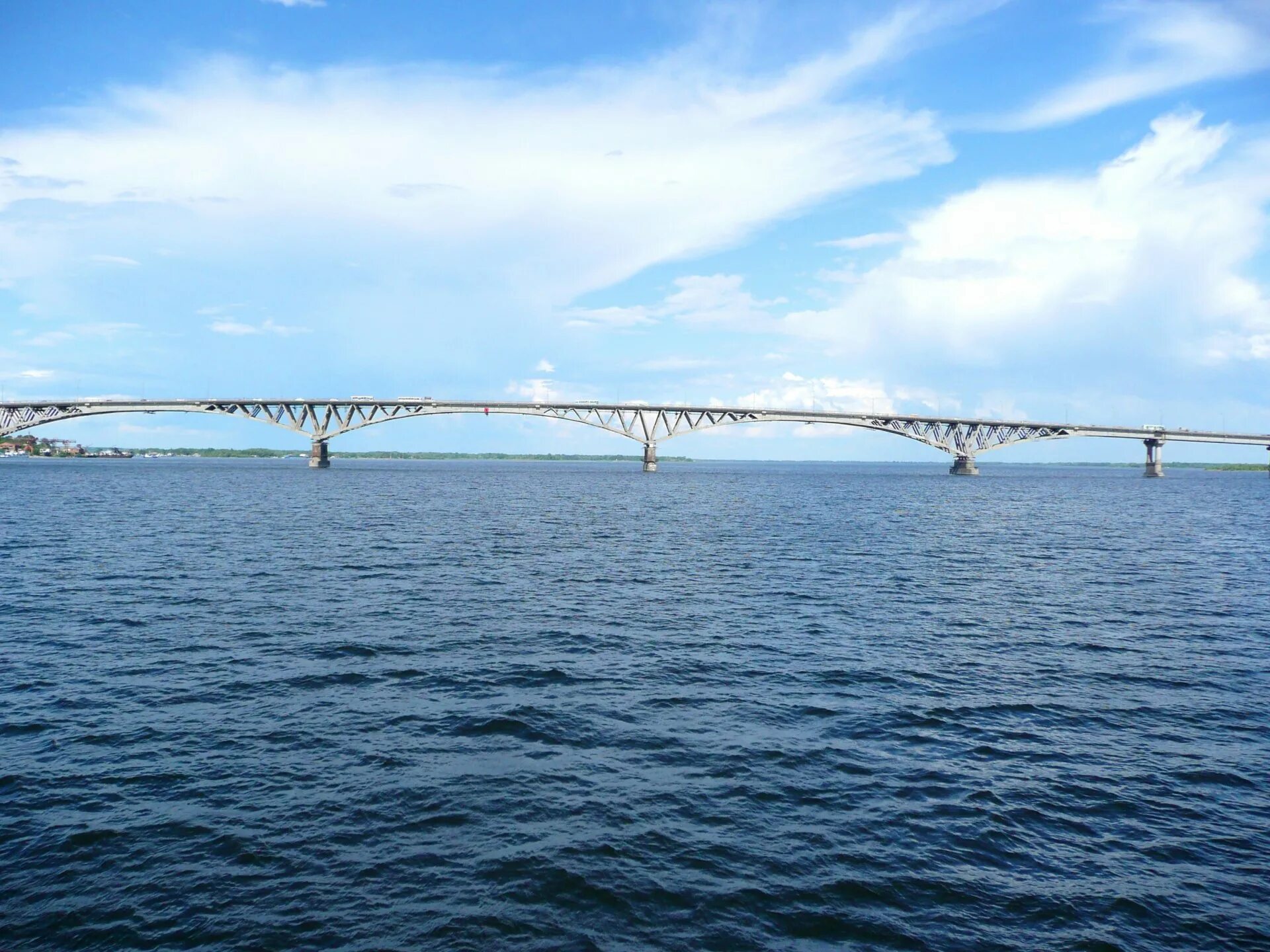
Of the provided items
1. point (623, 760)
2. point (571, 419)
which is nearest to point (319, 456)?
point (571, 419)

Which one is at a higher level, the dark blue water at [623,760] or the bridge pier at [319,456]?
the bridge pier at [319,456]

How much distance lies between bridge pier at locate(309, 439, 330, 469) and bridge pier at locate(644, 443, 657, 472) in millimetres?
66969

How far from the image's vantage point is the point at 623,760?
14898 millimetres

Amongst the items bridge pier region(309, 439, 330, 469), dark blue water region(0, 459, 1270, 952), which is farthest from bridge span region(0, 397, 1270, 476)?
dark blue water region(0, 459, 1270, 952)

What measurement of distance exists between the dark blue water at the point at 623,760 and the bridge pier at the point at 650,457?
124828mm

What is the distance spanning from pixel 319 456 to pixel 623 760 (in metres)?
172

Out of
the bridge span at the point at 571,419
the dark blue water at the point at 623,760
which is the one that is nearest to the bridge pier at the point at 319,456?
the bridge span at the point at 571,419

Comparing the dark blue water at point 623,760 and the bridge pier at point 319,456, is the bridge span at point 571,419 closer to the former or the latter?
the bridge pier at point 319,456

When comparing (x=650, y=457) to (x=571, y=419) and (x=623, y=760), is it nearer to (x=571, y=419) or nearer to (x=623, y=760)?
(x=571, y=419)

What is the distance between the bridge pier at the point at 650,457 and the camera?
161 metres

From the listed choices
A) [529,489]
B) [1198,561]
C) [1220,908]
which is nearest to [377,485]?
[529,489]

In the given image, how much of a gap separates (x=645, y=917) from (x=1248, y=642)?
25310 millimetres

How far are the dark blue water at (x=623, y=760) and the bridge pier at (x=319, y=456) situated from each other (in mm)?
136734

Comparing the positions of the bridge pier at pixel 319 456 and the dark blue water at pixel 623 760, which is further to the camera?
the bridge pier at pixel 319 456
